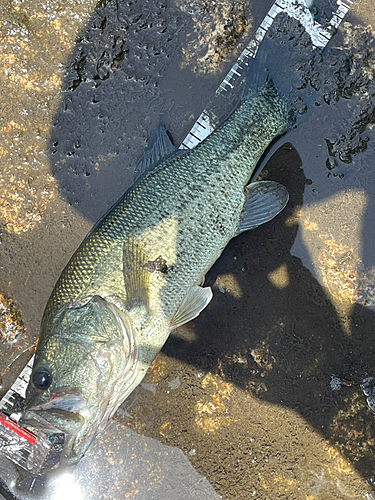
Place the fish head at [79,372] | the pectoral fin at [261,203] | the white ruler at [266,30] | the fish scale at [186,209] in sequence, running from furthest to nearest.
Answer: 1. the white ruler at [266,30]
2. the pectoral fin at [261,203]
3. the fish scale at [186,209]
4. the fish head at [79,372]

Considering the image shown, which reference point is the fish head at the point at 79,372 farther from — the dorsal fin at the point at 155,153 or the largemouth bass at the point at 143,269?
the dorsal fin at the point at 155,153

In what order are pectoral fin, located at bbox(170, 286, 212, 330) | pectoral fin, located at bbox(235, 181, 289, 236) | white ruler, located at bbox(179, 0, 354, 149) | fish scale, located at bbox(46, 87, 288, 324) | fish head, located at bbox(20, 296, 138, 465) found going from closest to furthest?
1. fish head, located at bbox(20, 296, 138, 465)
2. fish scale, located at bbox(46, 87, 288, 324)
3. pectoral fin, located at bbox(170, 286, 212, 330)
4. pectoral fin, located at bbox(235, 181, 289, 236)
5. white ruler, located at bbox(179, 0, 354, 149)

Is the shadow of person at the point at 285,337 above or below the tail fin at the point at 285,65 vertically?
below

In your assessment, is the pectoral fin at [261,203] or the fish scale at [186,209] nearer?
the fish scale at [186,209]

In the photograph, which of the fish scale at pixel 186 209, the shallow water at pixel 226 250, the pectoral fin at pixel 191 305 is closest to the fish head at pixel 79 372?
the fish scale at pixel 186 209

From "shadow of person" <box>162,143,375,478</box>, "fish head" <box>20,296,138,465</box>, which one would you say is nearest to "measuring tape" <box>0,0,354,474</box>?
"shadow of person" <box>162,143,375,478</box>

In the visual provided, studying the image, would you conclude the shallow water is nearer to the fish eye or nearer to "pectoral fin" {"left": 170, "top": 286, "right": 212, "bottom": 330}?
"pectoral fin" {"left": 170, "top": 286, "right": 212, "bottom": 330}

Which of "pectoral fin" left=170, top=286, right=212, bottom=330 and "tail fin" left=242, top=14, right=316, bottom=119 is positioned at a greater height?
"tail fin" left=242, top=14, right=316, bottom=119

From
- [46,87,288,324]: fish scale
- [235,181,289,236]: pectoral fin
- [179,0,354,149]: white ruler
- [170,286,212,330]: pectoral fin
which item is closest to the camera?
[46,87,288,324]: fish scale
